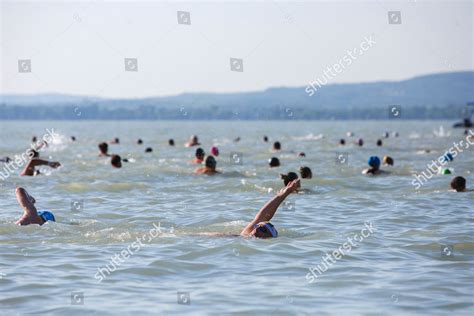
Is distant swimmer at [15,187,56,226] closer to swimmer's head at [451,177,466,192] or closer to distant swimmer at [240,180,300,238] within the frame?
distant swimmer at [240,180,300,238]

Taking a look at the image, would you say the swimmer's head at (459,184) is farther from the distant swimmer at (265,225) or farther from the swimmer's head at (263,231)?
the swimmer's head at (263,231)

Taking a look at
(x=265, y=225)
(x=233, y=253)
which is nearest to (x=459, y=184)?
(x=265, y=225)

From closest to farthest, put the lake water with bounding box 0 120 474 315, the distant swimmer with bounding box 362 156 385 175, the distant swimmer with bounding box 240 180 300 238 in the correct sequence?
the lake water with bounding box 0 120 474 315 < the distant swimmer with bounding box 240 180 300 238 < the distant swimmer with bounding box 362 156 385 175

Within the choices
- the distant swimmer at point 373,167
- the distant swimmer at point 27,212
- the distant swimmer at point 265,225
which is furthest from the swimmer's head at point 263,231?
the distant swimmer at point 373,167

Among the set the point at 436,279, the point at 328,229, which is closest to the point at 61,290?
the point at 436,279

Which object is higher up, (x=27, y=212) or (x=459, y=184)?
(x=27, y=212)

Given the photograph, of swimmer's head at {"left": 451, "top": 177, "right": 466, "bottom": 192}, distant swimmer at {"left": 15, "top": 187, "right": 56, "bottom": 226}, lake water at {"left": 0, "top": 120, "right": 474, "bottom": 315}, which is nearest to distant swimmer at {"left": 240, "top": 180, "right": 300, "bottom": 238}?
lake water at {"left": 0, "top": 120, "right": 474, "bottom": 315}

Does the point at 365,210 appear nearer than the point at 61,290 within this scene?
No

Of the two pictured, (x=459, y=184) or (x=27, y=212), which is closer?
(x=27, y=212)

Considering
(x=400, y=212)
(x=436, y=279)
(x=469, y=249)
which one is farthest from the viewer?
(x=400, y=212)

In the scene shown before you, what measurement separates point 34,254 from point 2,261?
0.55 m

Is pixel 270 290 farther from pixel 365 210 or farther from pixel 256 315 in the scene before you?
pixel 365 210

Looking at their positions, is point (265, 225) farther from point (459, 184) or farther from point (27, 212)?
point (459, 184)

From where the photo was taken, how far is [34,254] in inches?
441
